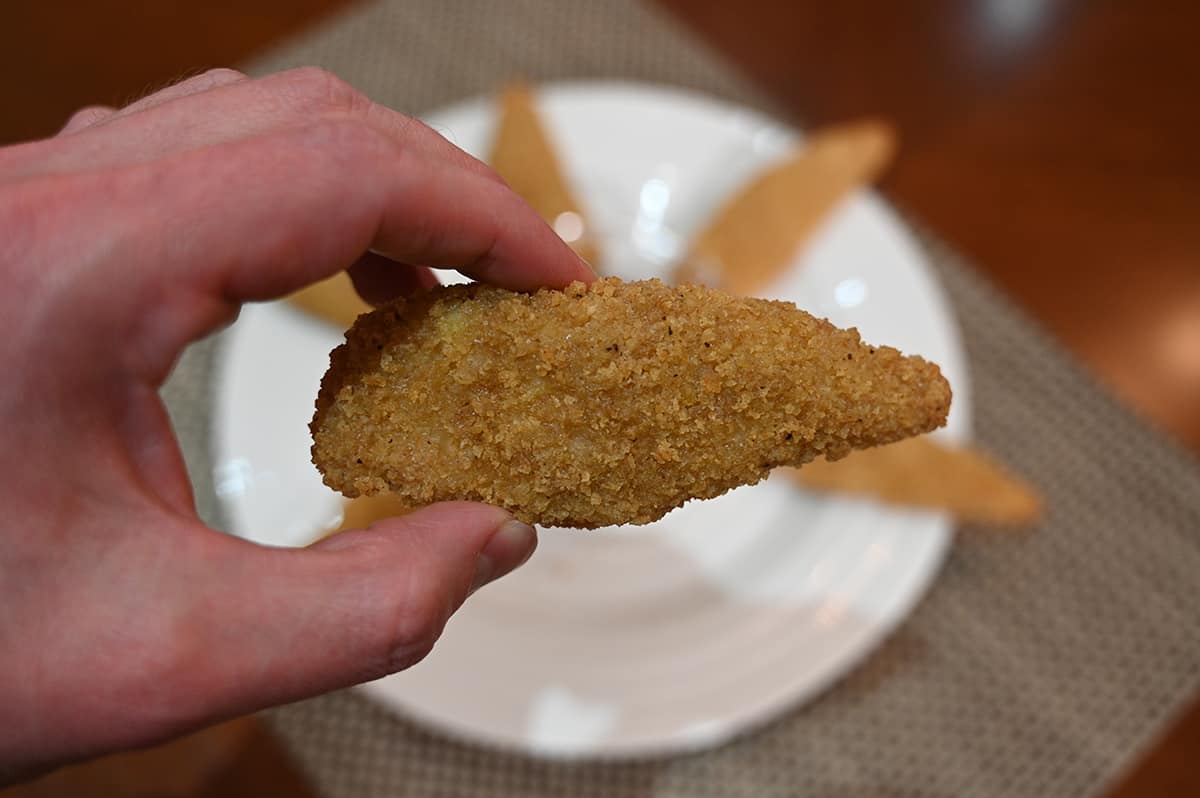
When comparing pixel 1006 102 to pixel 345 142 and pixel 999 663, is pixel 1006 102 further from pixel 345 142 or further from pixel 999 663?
pixel 345 142

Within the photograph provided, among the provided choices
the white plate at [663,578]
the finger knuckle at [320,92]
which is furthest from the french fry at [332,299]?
the finger knuckle at [320,92]

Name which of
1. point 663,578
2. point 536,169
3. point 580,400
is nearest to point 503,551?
point 580,400

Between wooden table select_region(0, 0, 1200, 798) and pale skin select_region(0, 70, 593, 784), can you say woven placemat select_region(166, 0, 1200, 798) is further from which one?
pale skin select_region(0, 70, 593, 784)

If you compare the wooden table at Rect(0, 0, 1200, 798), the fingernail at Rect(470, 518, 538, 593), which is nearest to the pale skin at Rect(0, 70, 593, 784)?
the fingernail at Rect(470, 518, 538, 593)

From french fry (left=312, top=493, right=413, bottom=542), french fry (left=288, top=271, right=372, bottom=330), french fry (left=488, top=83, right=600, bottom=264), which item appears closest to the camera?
french fry (left=312, top=493, right=413, bottom=542)

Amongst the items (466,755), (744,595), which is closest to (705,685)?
(744,595)

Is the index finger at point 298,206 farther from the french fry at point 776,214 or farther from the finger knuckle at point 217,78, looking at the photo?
the french fry at point 776,214

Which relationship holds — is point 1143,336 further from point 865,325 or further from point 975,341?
point 865,325
